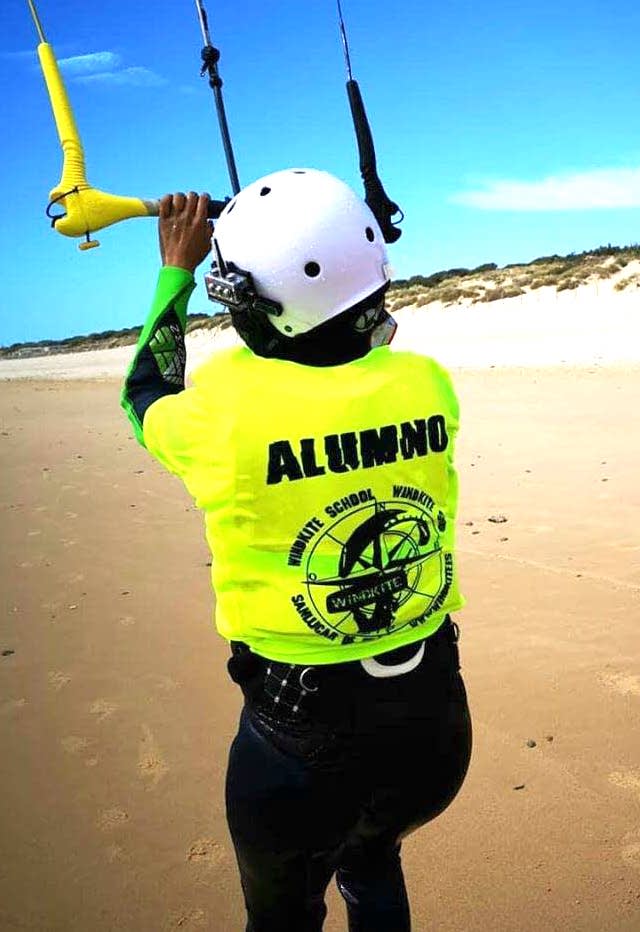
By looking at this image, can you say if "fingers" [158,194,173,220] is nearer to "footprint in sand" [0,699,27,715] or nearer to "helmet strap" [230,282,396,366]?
"helmet strap" [230,282,396,366]

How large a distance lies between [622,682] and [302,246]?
10.3ft

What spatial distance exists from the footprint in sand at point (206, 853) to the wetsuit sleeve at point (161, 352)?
1.92 metres

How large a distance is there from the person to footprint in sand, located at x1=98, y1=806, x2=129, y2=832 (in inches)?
63.6

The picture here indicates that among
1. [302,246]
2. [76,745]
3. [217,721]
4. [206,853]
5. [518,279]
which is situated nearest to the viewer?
[302,246]

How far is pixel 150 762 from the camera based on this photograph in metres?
3.48

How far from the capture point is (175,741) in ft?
11.9

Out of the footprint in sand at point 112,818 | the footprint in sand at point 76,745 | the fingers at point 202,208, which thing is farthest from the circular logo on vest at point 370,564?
the footprint in sand at point 76,745

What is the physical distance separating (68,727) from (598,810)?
8.03 ft

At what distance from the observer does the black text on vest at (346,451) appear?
1.38 metres

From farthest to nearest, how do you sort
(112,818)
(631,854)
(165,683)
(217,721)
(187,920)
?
1. (165,683)
2. (217,721)
3. (112,818)
4. (631,854)
5. (187,920)

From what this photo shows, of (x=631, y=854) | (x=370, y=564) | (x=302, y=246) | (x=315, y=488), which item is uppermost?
(x=302, y=246)

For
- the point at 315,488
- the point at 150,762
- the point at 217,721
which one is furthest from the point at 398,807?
the point at 217,721

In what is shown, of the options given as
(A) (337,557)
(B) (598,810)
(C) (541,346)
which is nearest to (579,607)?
(B) (598,810)

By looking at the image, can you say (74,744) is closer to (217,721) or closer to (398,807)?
(217,721)
